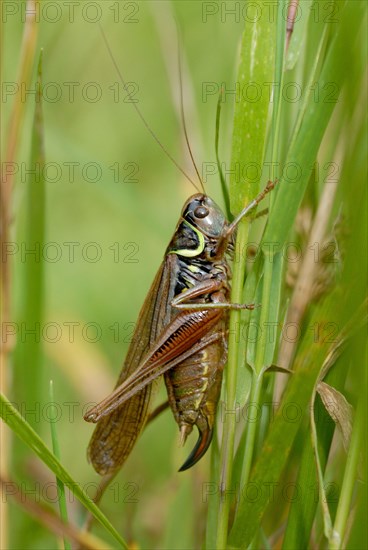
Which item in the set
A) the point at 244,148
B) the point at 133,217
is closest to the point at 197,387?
the point at 244,148

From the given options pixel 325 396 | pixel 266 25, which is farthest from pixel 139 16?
pixel 325 396

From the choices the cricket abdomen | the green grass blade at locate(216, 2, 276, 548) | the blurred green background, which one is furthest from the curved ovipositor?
the green grass blade at locate(216, 2, 276, 548)

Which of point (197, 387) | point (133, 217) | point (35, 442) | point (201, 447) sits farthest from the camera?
point (133, 217)

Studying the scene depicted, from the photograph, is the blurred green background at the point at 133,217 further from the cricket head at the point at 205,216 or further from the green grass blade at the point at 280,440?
the cricket head at the point at 205,216

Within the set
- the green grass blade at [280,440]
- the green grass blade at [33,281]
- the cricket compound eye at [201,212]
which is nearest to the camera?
the green grass blade at [280,440]

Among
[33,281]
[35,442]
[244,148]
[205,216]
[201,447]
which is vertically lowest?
[201,447]

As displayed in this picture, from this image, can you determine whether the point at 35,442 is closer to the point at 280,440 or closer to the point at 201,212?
the point at 280,440

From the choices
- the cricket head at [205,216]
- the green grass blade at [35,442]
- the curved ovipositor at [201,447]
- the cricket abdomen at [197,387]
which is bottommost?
the curved ovipositor at [201,447]

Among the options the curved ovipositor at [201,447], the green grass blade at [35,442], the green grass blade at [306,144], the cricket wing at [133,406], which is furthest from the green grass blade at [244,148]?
the cricket wing at [133,406]

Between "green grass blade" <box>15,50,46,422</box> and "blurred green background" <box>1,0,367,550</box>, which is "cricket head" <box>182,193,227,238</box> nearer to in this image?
"blurred green background" <box>1,0,367,550</box>

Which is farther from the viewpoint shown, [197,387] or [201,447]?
[197,387]
